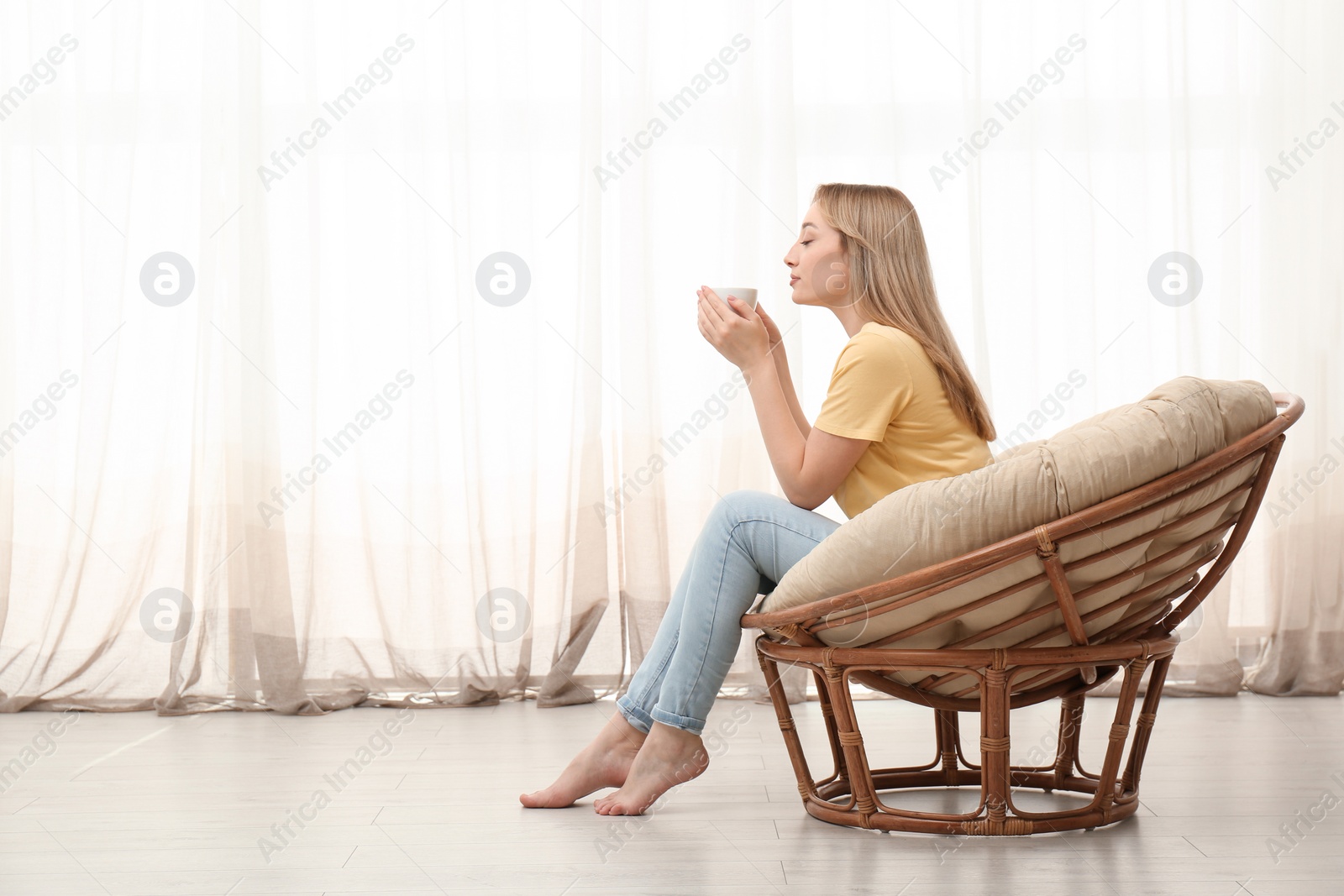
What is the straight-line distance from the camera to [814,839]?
1.53 metres

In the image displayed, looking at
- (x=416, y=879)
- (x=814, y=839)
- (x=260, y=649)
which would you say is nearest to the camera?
(x=416, y=879)

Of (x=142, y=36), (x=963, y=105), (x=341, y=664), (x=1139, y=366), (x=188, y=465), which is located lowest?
(x=341, y=664)

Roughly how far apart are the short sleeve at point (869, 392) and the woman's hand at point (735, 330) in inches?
5.4

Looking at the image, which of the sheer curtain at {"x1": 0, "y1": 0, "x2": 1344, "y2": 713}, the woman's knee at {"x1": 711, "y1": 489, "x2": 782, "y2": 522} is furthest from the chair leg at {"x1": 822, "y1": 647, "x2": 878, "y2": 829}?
the sheer curtain at {"x1": 0, "y1": 0, "x2": 1344, "y2": 713}

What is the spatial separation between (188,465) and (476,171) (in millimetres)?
974

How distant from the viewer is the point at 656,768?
1.63 m

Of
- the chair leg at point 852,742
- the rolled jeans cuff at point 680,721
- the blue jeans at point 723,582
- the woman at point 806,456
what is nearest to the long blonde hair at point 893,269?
the woman at point 806,456

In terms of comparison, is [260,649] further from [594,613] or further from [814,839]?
[814,839]

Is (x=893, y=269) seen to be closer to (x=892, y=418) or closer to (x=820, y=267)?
(x=820, y=267)

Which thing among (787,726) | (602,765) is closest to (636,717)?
(602,765)

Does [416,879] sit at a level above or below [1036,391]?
below

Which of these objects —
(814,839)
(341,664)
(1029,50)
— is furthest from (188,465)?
(1029,50)

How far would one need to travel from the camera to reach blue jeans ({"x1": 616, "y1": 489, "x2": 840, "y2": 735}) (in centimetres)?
161

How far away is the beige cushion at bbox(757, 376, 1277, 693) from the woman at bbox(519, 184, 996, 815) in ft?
0.45
